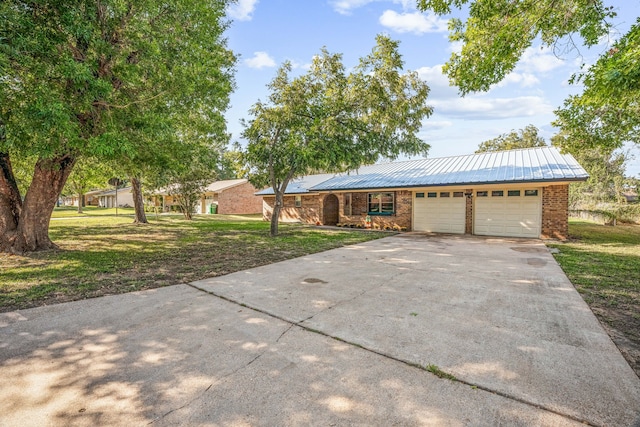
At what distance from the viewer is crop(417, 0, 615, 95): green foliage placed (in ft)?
21.2

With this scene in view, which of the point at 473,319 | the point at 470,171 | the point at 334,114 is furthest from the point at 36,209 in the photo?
the point at 470,171

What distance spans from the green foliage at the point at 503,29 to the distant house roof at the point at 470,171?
5.64 meters

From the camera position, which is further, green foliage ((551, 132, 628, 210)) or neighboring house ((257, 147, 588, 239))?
green foliage ((551, 132, 628, 210))

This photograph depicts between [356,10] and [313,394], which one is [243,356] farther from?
[356,10]

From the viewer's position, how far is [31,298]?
4941 millimetres

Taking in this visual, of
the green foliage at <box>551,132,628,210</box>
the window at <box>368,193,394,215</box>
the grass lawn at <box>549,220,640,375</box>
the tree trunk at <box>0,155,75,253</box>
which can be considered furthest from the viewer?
the green foliage at <box>551,132,628,210</box>

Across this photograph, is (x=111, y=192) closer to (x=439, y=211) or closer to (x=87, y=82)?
(x=87, y=82)

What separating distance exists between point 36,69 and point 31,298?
419 centimetres

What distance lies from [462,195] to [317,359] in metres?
13.3

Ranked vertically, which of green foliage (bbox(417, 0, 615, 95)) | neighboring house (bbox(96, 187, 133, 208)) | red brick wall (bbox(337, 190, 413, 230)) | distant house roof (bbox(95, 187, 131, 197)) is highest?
green foliage (bbox(417, 0, 615, 95))

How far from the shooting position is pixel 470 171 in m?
14.3

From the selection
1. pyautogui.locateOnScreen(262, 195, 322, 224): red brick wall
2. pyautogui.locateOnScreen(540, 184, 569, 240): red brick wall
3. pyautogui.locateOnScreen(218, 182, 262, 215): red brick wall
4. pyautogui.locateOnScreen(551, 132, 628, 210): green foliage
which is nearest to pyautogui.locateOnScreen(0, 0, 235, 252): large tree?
pyautogui.locateOnScreen(262, 195, 322, 224): red brick wall

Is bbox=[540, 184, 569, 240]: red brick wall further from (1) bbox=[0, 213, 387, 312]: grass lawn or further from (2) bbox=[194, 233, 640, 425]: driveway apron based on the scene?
(1) bbox=[0, 213, 387, 312]: grass lawn

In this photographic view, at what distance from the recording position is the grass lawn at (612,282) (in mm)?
3660
